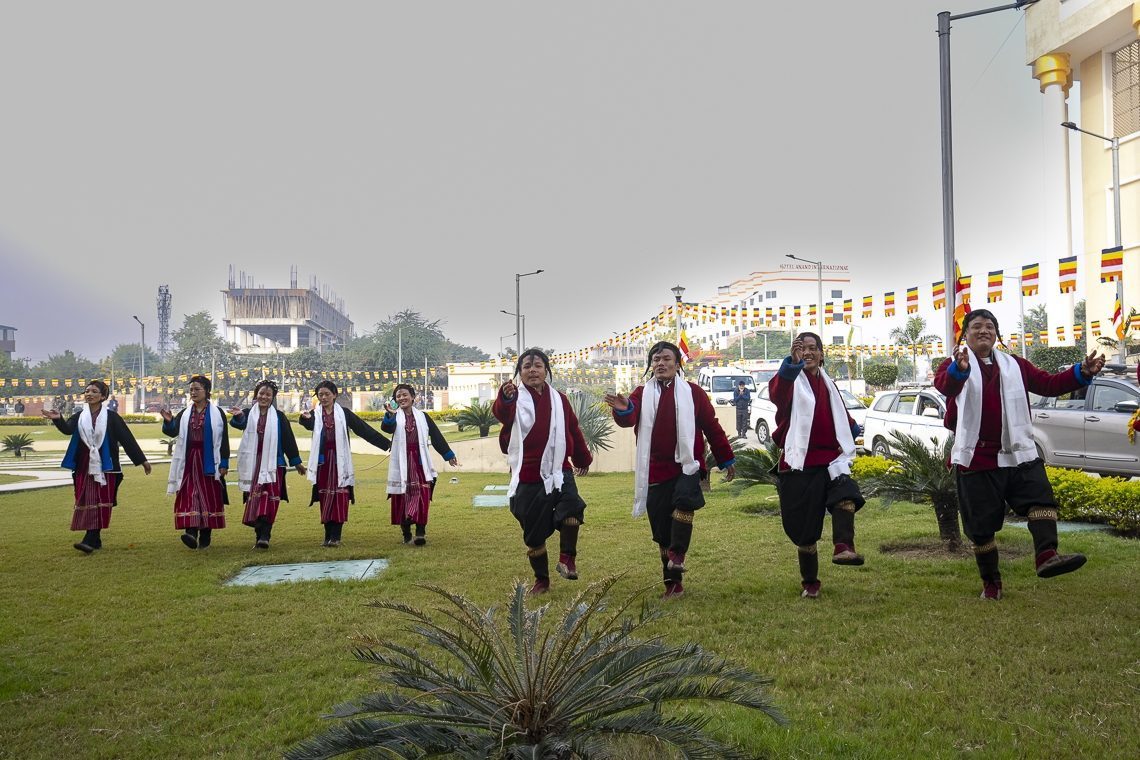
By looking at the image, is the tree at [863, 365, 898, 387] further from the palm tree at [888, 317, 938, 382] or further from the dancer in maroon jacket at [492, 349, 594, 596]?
the dancer in maroon jacket at [492, 349, 594, 596]

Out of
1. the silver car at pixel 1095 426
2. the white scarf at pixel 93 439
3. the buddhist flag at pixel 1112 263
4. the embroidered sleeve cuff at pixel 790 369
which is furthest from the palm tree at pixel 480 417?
the embroidered sleeve cuff at pixel 790 369

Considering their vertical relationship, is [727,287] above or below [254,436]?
above

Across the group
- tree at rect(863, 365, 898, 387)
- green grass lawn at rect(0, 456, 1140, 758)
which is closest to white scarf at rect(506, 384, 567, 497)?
green grass lawn at rect(0, 456, 1140, 758)

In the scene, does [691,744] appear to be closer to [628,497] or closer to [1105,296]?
[628,497]

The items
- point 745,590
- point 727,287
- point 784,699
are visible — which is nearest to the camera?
point 784,699

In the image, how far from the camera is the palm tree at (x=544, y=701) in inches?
105

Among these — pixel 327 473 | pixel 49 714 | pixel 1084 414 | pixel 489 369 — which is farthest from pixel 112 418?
pixel 489 369

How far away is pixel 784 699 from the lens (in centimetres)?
395

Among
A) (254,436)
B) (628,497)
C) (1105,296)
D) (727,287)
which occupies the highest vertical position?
(727,287)

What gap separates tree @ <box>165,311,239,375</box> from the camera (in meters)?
85.8

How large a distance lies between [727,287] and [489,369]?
3909 cm

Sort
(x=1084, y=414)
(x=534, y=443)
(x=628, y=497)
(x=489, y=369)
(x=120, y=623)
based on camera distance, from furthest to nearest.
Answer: (x=489, y=369) → (x=628, y=497) → (x=1084, y=414) → (x=534, y=443) → (x=120, y=623)

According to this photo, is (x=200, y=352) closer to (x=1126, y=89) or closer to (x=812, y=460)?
(x=1126, y=89)

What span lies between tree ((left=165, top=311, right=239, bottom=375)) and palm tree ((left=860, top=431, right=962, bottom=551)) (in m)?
80.0
